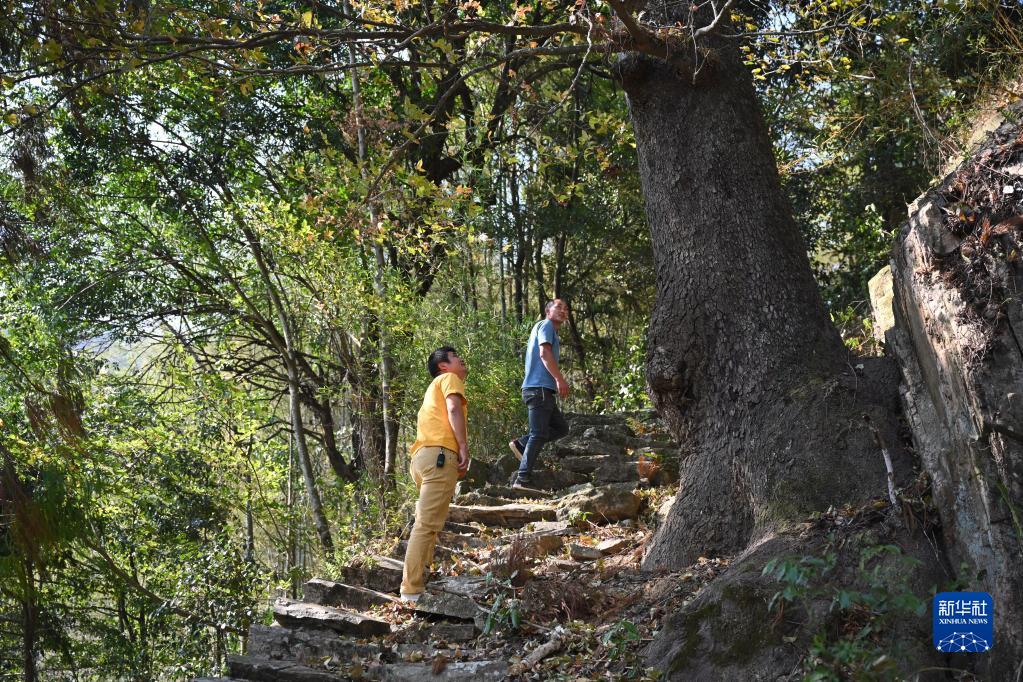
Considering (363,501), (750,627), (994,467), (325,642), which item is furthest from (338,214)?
(994,467)

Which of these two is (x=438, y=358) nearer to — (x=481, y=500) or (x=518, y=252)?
(x=481, y=500)

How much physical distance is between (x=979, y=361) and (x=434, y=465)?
383 centimetres

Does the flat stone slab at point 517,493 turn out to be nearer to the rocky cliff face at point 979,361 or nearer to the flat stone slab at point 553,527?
the flat stone slab at point 553,527

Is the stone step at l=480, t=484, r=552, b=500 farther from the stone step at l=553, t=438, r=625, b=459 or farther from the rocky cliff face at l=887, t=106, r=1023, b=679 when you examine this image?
the rocky cliff face at l=887, t=106, r=1023, b=679

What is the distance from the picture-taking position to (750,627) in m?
4.73

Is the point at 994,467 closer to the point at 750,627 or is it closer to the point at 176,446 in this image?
the point at 750,627

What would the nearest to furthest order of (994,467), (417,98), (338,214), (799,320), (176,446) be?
(994,467)
(799,320)
(338,214)
(176,446)
(417,98)

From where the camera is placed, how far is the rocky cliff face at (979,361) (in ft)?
13.9

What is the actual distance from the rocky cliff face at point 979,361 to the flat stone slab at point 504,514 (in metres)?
4.21

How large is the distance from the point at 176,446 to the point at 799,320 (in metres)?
9.71

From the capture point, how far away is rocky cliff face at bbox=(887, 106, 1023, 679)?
13.9ft

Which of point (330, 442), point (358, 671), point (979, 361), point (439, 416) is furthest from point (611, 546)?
point (330, 442)

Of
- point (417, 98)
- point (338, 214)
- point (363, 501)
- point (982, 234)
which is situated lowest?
point (363, 501)

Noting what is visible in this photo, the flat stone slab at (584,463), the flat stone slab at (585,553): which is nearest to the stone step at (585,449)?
the flat stone slab at (584,463)
